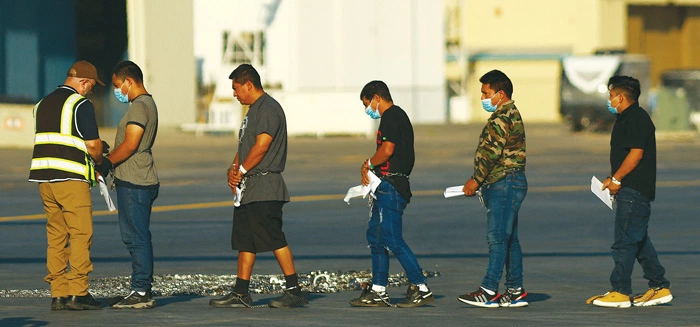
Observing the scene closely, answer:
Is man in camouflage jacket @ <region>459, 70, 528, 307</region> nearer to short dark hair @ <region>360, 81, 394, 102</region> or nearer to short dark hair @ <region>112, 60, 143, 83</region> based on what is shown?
short dark hair @ <region>360, 81, 394, 102</region>

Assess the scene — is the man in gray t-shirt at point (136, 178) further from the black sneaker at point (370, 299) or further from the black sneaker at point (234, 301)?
the black sneaker at point (370, 299)

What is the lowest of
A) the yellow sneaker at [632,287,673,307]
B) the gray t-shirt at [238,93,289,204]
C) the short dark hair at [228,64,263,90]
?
the yellow sneaker at [632,287,673,307]

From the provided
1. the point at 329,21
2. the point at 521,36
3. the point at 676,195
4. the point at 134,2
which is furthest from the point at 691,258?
the point at 521,36

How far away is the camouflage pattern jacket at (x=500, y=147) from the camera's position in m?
11.0

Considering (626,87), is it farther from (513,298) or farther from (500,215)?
(513,298)

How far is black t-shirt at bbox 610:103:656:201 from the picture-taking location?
11.0 m

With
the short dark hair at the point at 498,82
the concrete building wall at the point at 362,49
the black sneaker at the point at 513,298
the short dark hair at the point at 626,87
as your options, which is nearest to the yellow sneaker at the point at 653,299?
the black sneaker at the point at 513,298

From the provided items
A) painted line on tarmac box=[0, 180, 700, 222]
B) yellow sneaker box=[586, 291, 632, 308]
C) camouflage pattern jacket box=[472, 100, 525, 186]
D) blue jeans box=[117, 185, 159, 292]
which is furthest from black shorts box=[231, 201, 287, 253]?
painted line on tarmac box=[0, 180, 700, 222]

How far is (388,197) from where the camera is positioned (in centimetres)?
1130

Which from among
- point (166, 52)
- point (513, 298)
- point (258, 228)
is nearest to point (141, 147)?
point (258, 228)

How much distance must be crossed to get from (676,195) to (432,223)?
564cm

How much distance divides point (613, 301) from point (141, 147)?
3.86m

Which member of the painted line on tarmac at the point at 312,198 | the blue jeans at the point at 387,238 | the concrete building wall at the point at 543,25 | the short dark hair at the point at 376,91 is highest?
the concrete building wall at the point at 543,25

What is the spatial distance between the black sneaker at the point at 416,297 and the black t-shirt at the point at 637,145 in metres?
1.76
